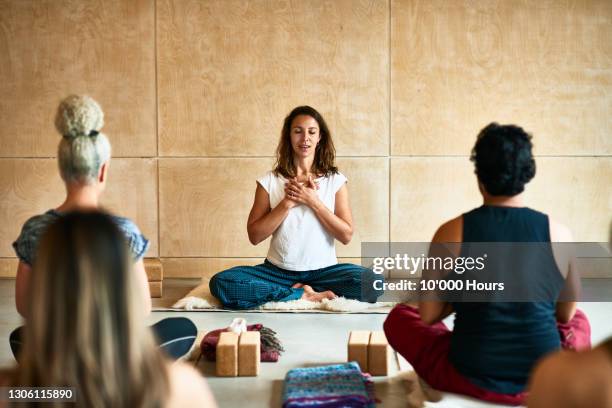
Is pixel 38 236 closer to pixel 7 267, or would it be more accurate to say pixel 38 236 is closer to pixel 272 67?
pixel 272 67

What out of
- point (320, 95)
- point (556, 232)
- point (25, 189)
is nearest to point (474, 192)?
point (320, 95)

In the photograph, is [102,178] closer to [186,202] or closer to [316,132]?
[316,132]

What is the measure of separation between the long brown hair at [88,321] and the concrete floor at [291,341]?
1.73m

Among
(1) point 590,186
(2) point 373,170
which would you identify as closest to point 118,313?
(2) point 373,170

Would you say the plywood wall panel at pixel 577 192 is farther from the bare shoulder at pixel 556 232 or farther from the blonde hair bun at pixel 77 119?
the blonde hair bun at pixel 77 119

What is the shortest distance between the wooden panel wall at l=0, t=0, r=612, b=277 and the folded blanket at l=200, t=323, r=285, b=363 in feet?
6.59

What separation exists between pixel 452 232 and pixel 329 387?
2.61 feet

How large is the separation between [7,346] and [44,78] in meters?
2.36

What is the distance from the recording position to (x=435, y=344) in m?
3.11

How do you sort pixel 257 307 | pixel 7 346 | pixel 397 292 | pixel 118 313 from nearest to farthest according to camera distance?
1. pixel 118 313
2. pixel 7 346
3. pixel 257 307
4. pixel 397 292

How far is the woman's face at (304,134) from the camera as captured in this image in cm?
466

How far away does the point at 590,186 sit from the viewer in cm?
566

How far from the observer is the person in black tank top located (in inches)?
107

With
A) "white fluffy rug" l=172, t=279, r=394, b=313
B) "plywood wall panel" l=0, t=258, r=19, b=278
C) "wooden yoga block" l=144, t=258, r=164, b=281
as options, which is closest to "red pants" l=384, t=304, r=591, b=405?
"white fluffy rug" l=172, t=279, r=394, b=313
